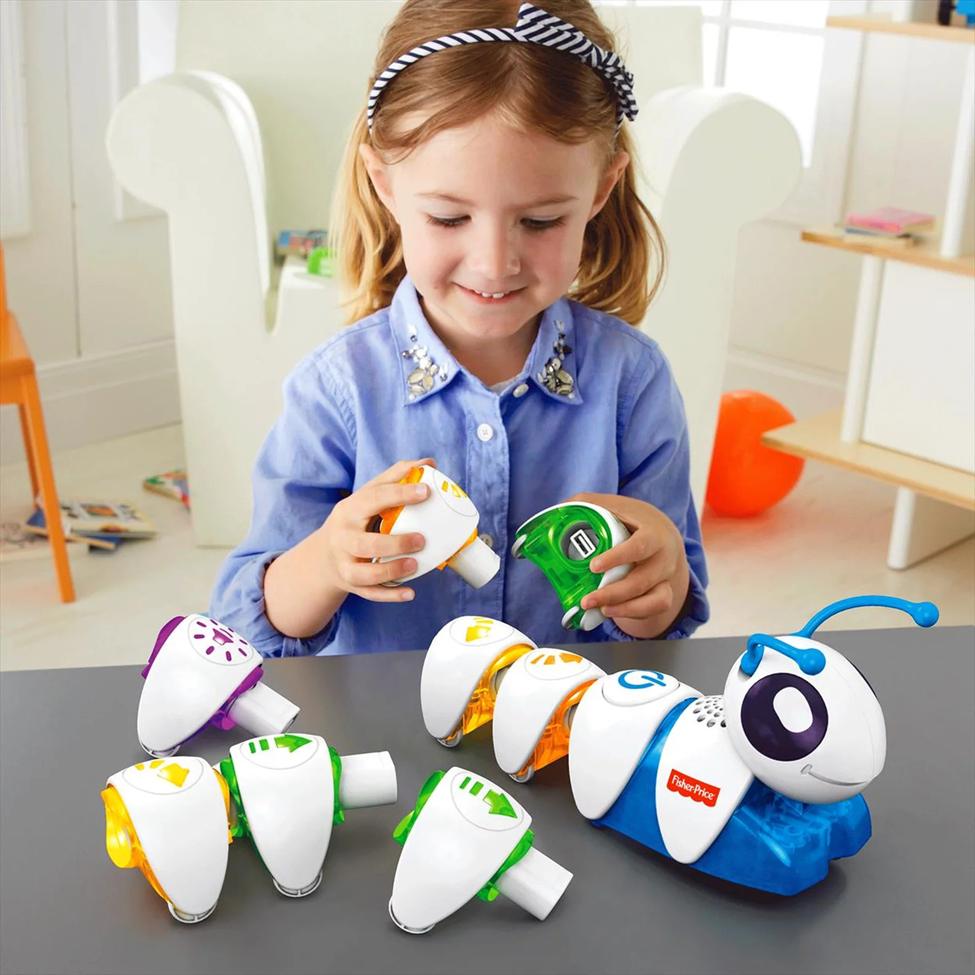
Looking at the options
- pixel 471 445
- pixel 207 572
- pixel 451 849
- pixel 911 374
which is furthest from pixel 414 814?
pixel 911 374

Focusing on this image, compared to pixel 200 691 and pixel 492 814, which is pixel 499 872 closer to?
pixel 492 814

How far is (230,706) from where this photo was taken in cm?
63

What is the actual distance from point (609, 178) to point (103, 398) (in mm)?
2116

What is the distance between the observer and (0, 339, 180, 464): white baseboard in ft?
9.13

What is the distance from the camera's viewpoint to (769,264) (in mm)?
3074

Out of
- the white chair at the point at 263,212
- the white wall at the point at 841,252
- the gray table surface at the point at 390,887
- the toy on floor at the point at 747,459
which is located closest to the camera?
the gray table surface at the point at 390,887

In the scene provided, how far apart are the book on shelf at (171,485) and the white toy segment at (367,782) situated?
199 cm

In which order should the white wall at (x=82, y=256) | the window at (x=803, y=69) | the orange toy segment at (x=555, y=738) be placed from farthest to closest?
the window at (x=803, y=69)
the white wall at (x=82, y=256)
the orange toy segment at (x=555, y=738)

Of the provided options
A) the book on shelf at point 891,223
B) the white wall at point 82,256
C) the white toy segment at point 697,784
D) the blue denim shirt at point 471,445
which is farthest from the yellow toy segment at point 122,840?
the white wall at point 82,256

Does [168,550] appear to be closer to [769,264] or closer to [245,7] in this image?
[245,7]

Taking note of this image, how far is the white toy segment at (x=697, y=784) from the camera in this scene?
546mm

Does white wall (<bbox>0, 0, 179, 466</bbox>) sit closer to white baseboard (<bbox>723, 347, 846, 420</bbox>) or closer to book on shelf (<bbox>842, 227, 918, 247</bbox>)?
white baseboard (<bbox>723, 347, 846, 420</bbox>)

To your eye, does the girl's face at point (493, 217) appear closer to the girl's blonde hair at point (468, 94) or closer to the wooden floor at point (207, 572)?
the girl's blonde hair at point (468, 94)

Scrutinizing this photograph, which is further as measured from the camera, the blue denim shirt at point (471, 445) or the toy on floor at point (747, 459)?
the toy on floor at point (747, 459)
